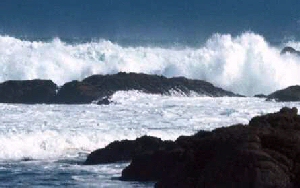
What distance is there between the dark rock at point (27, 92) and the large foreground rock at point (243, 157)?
19.0 meters

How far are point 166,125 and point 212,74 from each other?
69.6 feet

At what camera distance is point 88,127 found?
86.7 ft

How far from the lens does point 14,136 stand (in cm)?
2436

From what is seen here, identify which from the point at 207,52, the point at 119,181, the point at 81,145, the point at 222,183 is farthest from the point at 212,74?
the point at 222,183

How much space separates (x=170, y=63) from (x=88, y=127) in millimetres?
24872

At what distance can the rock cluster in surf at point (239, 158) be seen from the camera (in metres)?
14.3

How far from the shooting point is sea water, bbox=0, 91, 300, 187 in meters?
18.7

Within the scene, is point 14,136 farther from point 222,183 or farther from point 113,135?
point 222,183

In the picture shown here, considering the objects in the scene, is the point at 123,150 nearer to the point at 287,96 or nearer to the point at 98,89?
the point at 287,96

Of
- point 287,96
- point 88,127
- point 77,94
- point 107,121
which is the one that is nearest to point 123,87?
point 77,94

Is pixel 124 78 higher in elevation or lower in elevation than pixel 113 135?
higher

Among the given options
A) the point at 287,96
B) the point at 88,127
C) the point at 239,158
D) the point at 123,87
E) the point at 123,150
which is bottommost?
the point at 239,158

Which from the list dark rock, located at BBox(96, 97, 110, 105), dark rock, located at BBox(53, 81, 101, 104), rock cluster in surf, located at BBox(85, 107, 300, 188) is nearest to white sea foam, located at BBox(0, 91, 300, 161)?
dark rock, located at BBox(96, 97, 110, 105)

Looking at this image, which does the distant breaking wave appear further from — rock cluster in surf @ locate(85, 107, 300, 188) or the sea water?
rock cluster in surf @ locate(85, 107, 300, 188)
